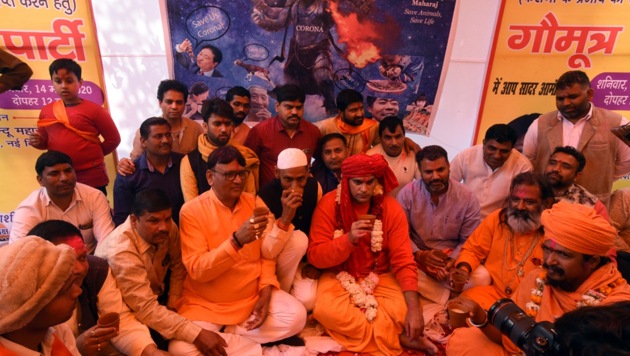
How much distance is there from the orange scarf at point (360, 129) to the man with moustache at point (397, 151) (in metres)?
0.17

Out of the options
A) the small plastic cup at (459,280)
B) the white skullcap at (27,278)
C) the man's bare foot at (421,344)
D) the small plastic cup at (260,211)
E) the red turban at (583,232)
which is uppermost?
the white skullcap at (27,278)

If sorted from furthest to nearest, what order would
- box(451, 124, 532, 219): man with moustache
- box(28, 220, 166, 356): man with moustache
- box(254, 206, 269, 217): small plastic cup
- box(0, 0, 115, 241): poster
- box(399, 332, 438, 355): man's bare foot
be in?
box(0, 0, 115, 241): poster, box(451, 124, 532, 219): man with moustache, box(399, 332, 438, 355): man's bare foot, box(254, 206, 269, 217): small plastic cup, box(28, 220, 166, 356): man with moustache

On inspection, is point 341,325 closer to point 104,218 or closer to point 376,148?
point 376,148

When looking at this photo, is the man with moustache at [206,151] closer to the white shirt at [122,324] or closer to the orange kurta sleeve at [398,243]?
the white shirt at [122,324]

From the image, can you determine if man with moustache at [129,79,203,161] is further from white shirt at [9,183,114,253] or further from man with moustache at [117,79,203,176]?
white shirt at [9,183,114,253]

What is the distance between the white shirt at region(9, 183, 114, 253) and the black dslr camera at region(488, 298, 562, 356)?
9.82ft

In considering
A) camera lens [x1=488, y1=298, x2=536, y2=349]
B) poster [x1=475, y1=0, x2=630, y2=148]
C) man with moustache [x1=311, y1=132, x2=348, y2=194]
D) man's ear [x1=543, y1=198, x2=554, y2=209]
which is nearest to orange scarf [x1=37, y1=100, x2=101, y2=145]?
man with moustache [x1=311, y1=132, x2=348, y2=194]

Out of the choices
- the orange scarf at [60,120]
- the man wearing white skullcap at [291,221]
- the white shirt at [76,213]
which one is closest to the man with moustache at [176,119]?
the orange scarf at [60,120]

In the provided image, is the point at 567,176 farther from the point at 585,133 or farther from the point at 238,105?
the point at 238,105

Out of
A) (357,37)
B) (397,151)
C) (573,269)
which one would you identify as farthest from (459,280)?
(357,37)

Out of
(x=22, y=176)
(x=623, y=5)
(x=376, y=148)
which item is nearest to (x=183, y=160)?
(x=376, y=148)

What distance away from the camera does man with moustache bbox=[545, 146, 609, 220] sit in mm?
3572

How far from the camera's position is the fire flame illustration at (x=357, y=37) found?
4.80 meters

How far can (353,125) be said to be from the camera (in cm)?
439
